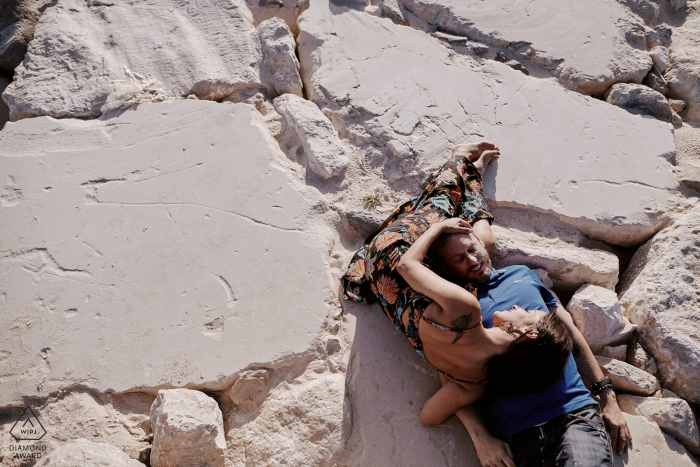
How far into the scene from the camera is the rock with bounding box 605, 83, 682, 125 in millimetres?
3053

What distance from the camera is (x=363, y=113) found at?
2.80 metres

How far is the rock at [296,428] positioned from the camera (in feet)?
6.22

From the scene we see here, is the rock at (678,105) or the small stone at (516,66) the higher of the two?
the small stone at (516,66)

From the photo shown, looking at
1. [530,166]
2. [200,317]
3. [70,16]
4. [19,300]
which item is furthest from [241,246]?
[70,16]

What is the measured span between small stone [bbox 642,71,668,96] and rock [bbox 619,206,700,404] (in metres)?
1.16

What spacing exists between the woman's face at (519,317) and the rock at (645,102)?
2.06m

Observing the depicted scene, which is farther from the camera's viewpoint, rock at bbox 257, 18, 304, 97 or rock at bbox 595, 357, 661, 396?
rock at bbox 257, 18, 304, 97

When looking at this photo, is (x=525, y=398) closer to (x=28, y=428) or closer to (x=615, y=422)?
(x=615, y=422)

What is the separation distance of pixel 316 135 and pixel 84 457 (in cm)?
193

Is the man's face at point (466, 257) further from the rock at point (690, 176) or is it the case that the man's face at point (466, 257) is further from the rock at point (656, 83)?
the rock at point (656, 83)

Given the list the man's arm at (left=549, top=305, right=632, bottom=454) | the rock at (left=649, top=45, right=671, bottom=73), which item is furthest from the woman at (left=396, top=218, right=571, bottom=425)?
the rock at (left=649, top=45, right=671, bottom=73)

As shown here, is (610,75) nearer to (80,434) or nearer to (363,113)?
(363,113)

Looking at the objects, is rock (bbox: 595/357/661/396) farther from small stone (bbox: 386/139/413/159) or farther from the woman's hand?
small stone (bbox: 386/139/413/159)

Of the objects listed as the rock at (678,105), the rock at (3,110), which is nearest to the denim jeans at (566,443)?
the rock at (678,105)
